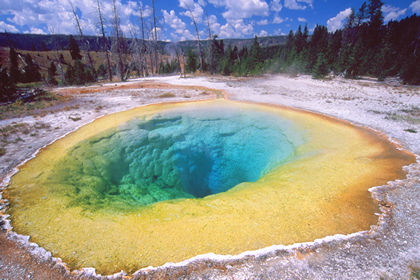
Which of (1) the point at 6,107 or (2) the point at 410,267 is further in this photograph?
(1) the point at 6,107

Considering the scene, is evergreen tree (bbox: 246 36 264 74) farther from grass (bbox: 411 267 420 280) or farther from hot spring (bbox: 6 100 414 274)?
grass (bbox: 411 267 420 280)

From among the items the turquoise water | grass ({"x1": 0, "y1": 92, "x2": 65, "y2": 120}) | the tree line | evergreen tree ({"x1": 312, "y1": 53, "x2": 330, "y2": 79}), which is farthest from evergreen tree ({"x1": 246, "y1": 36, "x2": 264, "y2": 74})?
grass ({"x1": 0, "y1": 92, "x2": 65, "y2": 120})

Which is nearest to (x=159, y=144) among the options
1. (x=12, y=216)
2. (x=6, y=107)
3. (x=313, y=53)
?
(x=12, y=216)

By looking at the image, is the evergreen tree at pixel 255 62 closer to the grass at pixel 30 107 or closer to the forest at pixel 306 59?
the forest at pixel 306 59

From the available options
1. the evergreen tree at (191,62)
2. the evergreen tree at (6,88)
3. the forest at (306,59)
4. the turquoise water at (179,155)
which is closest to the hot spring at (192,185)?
the turquoise water at (179,155)

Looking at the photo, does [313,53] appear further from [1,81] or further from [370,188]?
[1,81]

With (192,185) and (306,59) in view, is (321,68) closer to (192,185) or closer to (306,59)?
(306,59)
